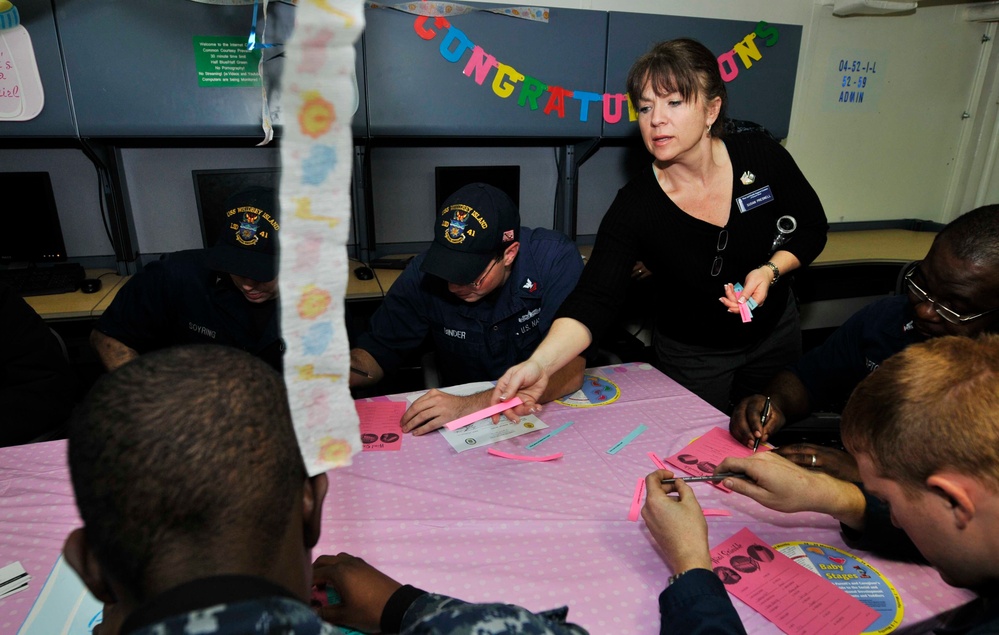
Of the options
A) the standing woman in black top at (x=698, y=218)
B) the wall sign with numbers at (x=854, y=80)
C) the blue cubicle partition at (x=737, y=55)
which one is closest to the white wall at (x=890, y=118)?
the wall sign with numbers at (x=854, y=80)

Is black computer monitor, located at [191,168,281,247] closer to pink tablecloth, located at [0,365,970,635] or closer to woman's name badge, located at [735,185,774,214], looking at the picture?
pink tablecloth, located at [0,365,970,635]

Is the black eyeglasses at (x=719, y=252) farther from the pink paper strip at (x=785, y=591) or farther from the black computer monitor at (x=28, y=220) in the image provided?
the black computer monitor at (x=28, y=220)

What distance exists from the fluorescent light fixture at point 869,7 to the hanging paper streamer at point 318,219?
141 inches

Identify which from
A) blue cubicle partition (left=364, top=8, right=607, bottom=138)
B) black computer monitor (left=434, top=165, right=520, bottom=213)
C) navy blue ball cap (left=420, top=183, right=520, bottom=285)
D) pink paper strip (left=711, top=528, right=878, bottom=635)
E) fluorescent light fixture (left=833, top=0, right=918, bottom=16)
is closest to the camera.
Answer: pink paper strip (left=711, top=528, right=878, bottom=635)

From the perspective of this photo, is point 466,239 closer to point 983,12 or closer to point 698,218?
point 698,218

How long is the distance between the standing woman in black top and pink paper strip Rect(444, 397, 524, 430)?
215mm

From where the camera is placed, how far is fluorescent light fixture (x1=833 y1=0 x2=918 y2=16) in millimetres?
3023

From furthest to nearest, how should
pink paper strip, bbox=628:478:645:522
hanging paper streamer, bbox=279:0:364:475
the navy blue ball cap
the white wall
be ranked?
the white wall → the navy blue ball cap → pink paper strip, bbox=628:478:645:522 → hanging paper streamer, bbox=279:0:364:475

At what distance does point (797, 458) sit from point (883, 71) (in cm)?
319

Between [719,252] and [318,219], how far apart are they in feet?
4.60

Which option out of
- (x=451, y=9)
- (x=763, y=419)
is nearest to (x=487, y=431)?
(x=763, y=419)

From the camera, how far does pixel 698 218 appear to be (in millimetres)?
1591

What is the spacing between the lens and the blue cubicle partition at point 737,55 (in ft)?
8.74

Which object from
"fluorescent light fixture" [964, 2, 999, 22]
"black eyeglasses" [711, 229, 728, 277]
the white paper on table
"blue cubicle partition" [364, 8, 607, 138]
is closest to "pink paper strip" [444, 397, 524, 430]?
the white paper on table
